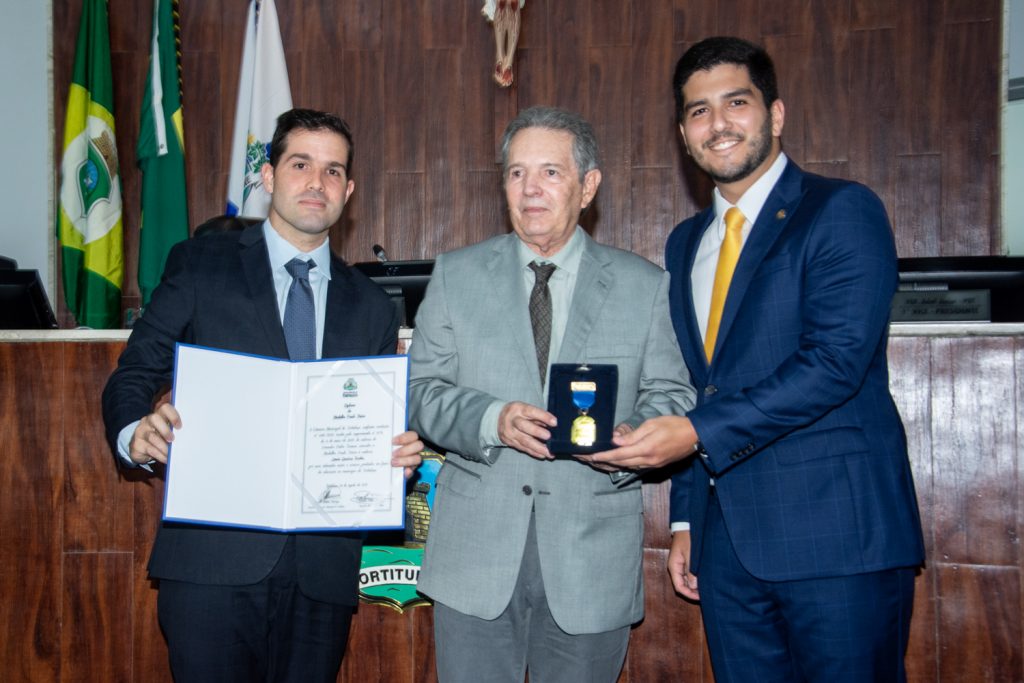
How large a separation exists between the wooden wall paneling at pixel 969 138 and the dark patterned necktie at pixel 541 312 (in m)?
3.20

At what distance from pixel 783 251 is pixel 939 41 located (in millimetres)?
3247

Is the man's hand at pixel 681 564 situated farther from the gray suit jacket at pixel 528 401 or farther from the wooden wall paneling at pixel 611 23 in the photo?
the wooden wall paneling at pixel 611 23

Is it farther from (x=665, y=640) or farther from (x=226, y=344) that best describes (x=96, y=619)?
(x=665, y=640)

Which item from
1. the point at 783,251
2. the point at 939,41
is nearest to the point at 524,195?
the point at 783,251

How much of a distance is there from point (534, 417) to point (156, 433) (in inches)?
30.3

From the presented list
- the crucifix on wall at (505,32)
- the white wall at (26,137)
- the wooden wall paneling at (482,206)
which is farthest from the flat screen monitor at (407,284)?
the white wall at (26,137)

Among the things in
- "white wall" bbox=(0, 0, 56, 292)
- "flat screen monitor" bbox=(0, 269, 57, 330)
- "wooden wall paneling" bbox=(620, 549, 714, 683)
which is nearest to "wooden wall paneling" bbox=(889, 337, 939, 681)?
"wooden wall paneling" bbox=(620, 549, 714, 683)

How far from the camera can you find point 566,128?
75.7 inches

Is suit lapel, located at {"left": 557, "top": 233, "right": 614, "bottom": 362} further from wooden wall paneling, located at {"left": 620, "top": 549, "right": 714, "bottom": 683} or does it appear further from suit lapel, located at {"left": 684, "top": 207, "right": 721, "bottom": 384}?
wooden wall paneling, located at {"left": 620, "top": 549, "right": 714, "bottom": 683}

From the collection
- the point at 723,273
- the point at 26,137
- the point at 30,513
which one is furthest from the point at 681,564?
the point at 26,137

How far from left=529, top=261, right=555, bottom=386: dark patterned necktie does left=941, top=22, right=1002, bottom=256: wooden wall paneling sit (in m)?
3.20

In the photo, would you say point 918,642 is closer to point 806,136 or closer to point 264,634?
point 264,634

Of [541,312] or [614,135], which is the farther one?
[614,135]

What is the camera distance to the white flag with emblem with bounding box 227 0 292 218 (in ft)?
14.2
